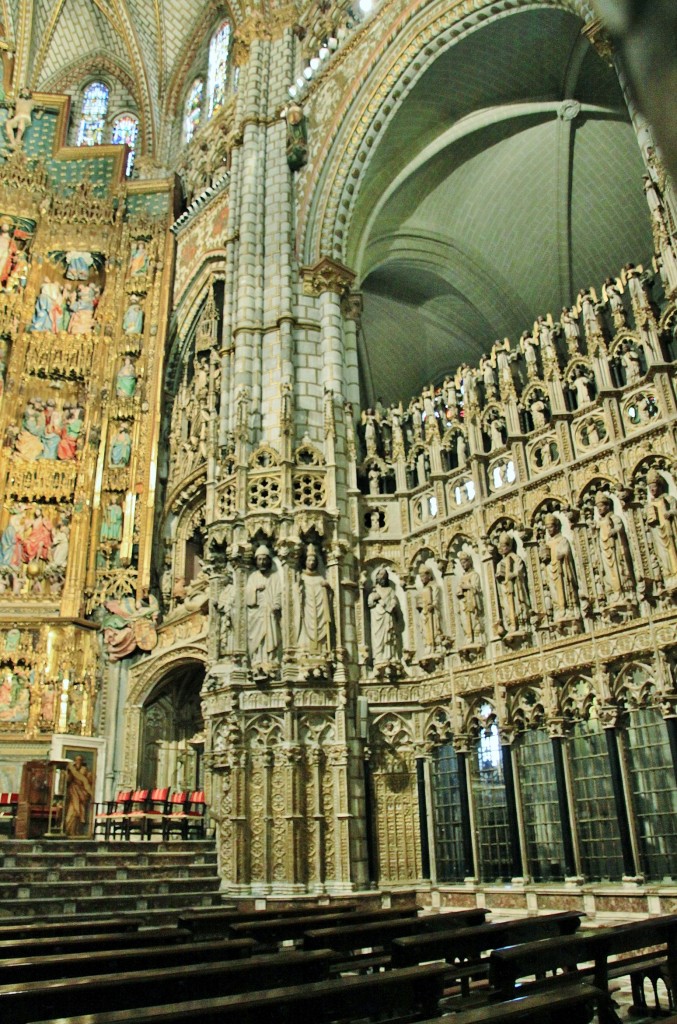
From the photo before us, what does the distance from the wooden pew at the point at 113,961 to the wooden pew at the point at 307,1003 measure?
73 centimetres

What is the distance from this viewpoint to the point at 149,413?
69.7 ft

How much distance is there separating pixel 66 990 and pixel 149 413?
18.1 m

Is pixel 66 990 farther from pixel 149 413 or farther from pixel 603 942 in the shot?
pixel 149 413

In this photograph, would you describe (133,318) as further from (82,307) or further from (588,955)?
(588,955)

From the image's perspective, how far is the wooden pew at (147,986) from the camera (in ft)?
13.3

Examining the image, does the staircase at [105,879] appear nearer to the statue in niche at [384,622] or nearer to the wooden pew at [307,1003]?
the statue in niche at [384,622]

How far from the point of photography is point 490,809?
13039mm

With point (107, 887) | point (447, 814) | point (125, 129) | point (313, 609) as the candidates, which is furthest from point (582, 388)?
point (125, 129)

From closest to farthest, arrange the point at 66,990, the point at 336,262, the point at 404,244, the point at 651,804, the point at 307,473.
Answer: the point at 66,990
the point at 651,804
the point at 307,473
the point at 336,262
the point at 404,244

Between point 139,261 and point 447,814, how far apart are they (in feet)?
55.8

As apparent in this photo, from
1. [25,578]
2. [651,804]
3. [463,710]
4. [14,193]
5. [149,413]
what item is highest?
[14,193]

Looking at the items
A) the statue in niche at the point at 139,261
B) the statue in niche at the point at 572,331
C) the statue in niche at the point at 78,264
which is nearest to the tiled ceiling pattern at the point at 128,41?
the statue in niche at the point at 139,261

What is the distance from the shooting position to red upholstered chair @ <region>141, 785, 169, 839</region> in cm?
1523

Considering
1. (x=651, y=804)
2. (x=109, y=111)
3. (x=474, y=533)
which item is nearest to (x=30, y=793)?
(x=474, y=533)
